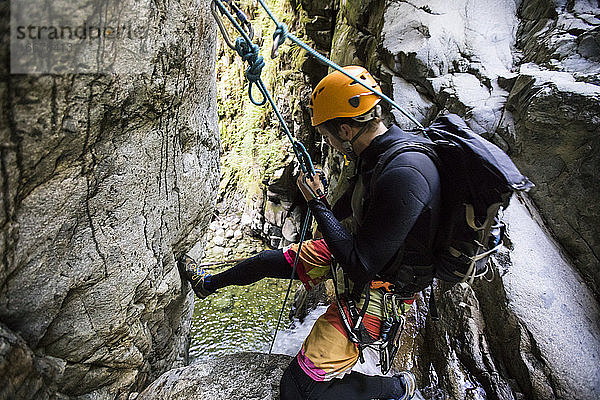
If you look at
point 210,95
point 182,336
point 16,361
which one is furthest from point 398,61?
point 16,361

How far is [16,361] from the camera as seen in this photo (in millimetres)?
1542

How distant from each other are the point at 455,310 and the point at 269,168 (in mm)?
6422

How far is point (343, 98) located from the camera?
217 cm

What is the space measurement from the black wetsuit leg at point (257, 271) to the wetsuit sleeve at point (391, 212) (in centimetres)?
99

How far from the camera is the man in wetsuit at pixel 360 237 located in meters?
1.82

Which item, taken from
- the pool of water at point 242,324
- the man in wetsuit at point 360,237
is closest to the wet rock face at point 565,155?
the man in wetsuit at point 360,237

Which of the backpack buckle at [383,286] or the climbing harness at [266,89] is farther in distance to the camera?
the backpack buckle at [383,286]

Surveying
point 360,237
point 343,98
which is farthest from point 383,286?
point 343,98

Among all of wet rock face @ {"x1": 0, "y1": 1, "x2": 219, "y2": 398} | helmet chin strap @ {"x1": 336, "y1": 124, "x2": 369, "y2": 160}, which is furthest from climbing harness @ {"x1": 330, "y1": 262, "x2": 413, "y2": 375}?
wet rock face @ {"x1": 0, "y1": 1, "x2": 219, "y2": 398}

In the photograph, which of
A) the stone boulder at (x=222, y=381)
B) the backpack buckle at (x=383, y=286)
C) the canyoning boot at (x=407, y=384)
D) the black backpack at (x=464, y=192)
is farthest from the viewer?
the canyoning boot at (x=407, y=384)

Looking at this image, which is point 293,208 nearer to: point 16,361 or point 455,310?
point 455,310

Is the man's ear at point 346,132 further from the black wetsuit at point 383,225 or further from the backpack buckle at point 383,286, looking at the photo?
the backpack buckle at point 383,286

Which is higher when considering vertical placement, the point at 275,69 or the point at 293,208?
the point at 275,69

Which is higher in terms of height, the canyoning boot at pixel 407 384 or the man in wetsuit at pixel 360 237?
the man in wetsuit at pixel 360 237
